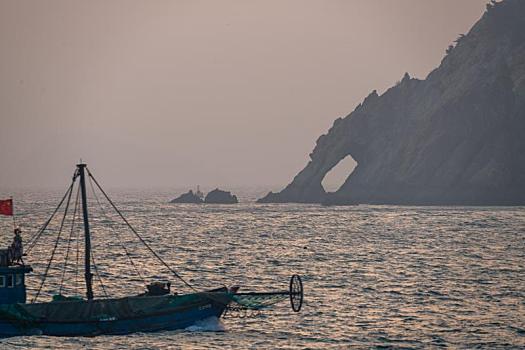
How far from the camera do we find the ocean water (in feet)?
146

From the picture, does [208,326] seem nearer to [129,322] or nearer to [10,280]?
[129,322]

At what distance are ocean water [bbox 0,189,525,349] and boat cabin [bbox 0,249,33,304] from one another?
219 cm

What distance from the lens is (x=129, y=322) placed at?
45281mm

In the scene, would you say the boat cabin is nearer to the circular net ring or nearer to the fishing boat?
the fishing boat

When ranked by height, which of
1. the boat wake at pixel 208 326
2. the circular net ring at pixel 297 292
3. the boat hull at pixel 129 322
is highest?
the circular net ring at pixel 297 292

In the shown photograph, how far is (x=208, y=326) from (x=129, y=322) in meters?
4.33

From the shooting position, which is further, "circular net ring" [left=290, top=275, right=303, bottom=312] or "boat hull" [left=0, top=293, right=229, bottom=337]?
"circular net ring" [left=290, top=275, right=303, bottom=312]

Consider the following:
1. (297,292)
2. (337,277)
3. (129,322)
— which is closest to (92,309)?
(129,322)

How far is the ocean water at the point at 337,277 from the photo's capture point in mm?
44469

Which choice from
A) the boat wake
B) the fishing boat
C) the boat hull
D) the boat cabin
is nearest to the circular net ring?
the fishing boat

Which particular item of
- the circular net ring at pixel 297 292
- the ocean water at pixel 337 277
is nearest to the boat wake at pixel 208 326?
the ocean water at pixel 337 277

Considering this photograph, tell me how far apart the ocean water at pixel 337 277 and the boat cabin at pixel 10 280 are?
2195 mm

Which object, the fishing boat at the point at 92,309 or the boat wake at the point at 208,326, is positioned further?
the boat wake at the point at 208,326

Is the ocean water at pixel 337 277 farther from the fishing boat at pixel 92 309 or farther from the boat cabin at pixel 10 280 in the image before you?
the boat cabin at pixel 10 280
